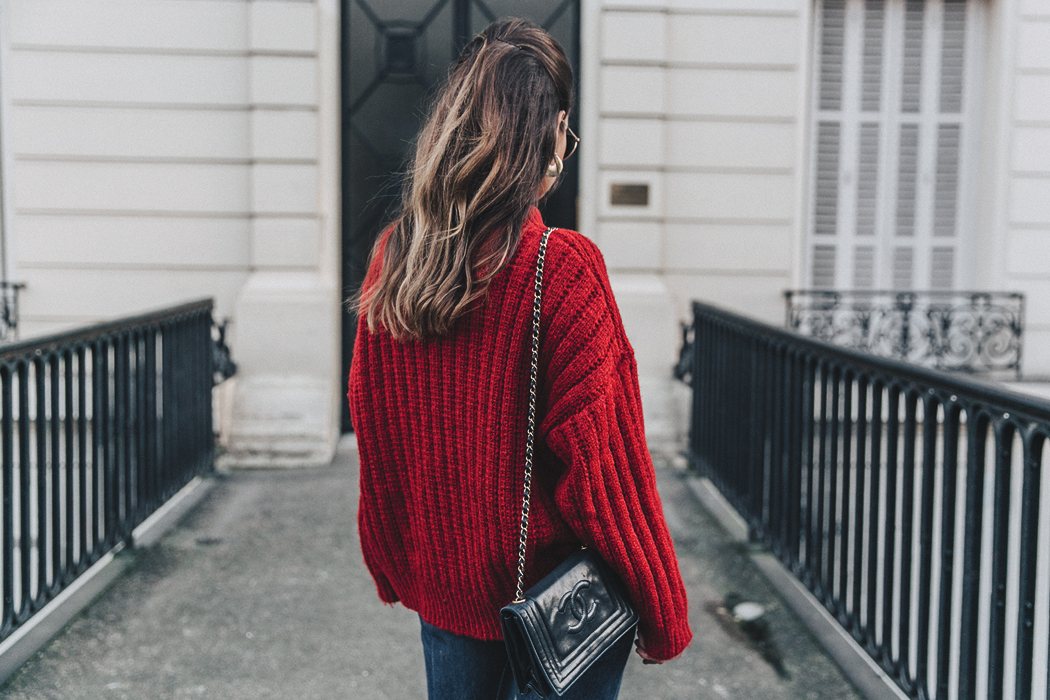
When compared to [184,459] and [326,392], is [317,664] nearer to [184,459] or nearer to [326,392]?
[184,459]

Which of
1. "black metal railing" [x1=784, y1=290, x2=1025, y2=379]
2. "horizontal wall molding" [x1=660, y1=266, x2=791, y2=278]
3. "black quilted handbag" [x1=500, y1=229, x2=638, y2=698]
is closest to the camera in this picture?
"black quilted handbag" [x1=500, y1=229, x2=638, y2=698]

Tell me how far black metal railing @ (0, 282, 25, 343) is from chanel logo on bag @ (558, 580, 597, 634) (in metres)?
7.35

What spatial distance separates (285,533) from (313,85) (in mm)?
3769

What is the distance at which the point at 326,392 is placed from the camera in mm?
7047

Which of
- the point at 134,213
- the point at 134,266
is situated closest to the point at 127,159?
the point at 134,213

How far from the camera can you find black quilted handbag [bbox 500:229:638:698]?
147 cm

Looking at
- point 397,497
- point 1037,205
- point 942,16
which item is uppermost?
point 942,16

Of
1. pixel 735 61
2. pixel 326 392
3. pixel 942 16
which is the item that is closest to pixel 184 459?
pixel 326 392

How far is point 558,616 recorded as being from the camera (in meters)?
1.49

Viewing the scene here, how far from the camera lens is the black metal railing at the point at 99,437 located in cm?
330

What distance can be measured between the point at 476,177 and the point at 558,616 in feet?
2.52

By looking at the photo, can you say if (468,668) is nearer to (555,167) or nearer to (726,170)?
(555,167)

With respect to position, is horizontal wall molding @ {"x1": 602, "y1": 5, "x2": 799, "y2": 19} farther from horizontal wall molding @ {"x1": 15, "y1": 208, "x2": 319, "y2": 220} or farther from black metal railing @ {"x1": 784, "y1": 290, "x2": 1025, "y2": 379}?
horizontal wall molding @ {"x1": 15, "y1": 208, "x2": 319, "y2": 220}

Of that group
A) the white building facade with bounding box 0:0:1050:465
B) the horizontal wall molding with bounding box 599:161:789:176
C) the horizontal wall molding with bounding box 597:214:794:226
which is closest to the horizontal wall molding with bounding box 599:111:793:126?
the white building facade with bounding box 0:0:1050:465
